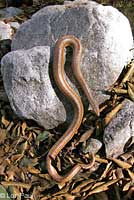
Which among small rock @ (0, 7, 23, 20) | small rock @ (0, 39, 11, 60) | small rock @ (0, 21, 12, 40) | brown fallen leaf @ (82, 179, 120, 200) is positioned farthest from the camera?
small rock @ (0, 7, 23, 20)

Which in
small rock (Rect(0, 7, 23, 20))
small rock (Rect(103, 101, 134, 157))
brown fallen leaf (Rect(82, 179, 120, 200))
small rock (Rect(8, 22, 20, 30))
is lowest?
brown fallen leaf (Rect(82, 179, 120, 200))

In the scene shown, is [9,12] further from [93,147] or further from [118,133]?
[118,133]

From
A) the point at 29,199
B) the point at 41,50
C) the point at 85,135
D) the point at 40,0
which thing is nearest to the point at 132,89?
the point at 85,135

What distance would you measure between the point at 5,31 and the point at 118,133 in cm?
281

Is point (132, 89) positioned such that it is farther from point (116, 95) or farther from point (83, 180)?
point (83, 180)

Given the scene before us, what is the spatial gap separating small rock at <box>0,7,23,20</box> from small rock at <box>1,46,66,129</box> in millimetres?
2729

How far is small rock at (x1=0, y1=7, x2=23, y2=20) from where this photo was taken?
7819mm

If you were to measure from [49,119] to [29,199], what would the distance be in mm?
911

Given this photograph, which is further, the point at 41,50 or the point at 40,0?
the point at 40,0

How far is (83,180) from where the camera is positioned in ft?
16.0

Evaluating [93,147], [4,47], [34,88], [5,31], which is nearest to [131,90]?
[93,147]

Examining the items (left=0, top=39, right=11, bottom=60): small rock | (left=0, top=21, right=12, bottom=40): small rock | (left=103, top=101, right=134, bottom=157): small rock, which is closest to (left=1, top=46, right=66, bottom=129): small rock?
(left=103, top=101, right=134, bottom=157): small rock

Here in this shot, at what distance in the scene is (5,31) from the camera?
270 inches

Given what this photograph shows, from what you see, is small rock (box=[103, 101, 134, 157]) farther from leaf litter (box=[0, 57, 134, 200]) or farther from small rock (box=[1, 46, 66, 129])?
small rock (box=[1, 46, 66, 129])
